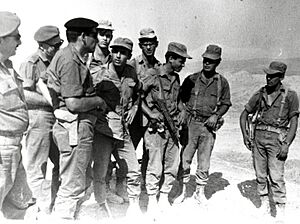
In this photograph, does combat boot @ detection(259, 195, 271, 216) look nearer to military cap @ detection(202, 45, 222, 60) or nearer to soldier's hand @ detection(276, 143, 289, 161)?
soldier's hand @ detection(276, 143, 289, 161)

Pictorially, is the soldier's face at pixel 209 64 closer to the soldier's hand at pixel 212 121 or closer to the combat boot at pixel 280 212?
the soldier's hand at pixel 212 121

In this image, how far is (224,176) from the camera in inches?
275

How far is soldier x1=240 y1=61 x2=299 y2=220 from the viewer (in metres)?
4.75

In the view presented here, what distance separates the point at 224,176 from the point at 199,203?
5.93 ft

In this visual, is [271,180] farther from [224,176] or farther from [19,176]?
[19,176]

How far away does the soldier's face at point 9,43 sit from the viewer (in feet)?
11.1

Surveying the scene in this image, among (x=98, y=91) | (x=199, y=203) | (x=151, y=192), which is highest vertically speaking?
(x=98, y=91)

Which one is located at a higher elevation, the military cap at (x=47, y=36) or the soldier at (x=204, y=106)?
the military cap at (x=47, y=36)

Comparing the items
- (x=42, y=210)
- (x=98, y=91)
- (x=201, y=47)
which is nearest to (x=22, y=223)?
(x=42, y=210)

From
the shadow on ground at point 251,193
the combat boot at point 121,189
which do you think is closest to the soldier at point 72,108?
the combat boot at point 121,189

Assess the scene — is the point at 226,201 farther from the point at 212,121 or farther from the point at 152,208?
the point at 152,208

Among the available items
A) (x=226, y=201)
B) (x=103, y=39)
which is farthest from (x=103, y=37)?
(x=226, y=201)

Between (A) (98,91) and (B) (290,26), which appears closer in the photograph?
(A) (98,91)

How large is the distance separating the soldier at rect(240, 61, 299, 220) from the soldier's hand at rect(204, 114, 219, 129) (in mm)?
528
